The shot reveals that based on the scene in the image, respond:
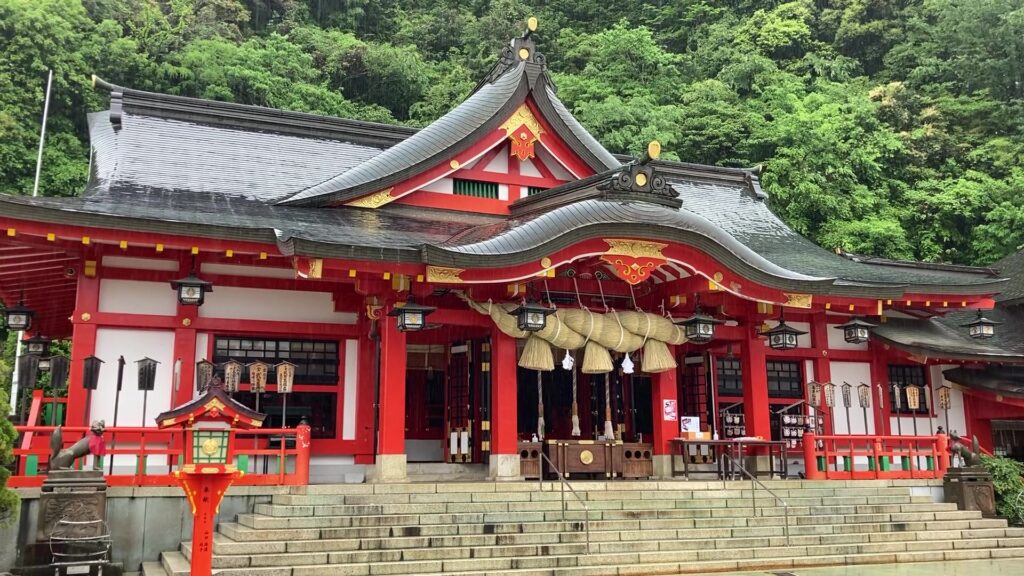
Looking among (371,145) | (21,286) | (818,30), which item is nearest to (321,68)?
(818,30)

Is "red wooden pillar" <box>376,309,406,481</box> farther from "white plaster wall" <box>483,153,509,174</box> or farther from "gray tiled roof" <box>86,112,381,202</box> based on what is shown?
"white plaster wall" <box>483,153,509,174</box>

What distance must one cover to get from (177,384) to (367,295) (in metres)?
3.20

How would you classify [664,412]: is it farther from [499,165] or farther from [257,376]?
[257,376]

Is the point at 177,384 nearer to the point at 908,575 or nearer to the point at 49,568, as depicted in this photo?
the point at 49,568

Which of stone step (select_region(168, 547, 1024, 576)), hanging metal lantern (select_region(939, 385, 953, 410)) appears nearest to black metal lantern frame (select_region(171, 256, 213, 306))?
stone step (select_region(168, 547, 1024, 576))

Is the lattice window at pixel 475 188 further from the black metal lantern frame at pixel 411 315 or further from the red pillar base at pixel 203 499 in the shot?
the red pillar base at pixel 203 499

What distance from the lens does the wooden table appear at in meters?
14.5

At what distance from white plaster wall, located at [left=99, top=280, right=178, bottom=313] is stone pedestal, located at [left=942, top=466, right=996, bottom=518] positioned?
536 inches

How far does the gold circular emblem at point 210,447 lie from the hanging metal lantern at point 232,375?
4.78 metres

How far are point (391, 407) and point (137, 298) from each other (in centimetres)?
431

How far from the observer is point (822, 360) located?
1752 centimetres

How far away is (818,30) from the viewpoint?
47.2 meters

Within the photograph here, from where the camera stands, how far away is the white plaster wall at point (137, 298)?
1287 centimetres

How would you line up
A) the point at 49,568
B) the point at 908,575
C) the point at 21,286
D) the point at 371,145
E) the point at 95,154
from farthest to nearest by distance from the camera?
the point at 371,145 → the point at 95,154 → the point at 21,286 → the point at 908,575 → the point at 49,568
